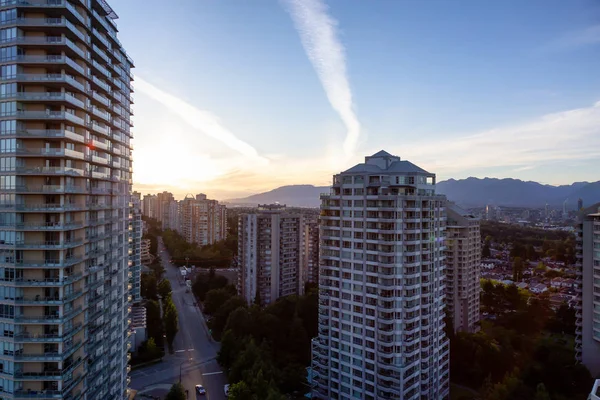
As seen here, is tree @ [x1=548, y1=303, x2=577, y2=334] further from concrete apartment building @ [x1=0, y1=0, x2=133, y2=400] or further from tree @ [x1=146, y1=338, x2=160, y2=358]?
concrete apartment building @ [x1=0, y1=0, x2=133, y2=400]

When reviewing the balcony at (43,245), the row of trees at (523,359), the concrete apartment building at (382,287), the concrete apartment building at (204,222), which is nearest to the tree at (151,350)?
the concrete apartment building at (382,287)

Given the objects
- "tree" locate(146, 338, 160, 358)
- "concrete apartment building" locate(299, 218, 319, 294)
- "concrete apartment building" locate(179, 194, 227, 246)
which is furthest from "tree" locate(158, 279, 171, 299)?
"concrete apartment building" locate(179, 194, 227, 246)

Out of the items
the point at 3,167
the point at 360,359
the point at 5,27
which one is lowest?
the point at 360,359

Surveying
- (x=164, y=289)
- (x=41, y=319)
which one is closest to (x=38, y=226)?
(x=41, y=319)

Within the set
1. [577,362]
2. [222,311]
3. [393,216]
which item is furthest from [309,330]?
[577,362]

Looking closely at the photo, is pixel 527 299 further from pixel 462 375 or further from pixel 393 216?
pixel 393 216

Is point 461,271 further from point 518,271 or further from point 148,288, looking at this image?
point 148,288
